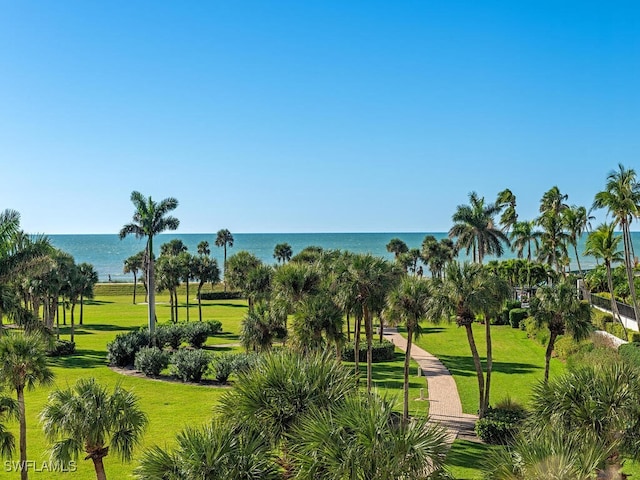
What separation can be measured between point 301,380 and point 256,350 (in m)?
20.3

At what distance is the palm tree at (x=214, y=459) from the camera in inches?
380

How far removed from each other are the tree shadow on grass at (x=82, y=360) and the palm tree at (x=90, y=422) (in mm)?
23791

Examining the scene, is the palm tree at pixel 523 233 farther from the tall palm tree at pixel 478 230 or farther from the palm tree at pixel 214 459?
the palm tree at pixel 214 459

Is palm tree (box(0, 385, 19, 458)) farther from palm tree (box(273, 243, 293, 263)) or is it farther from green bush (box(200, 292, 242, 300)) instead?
green bush (box(200, 292, 242, 300))

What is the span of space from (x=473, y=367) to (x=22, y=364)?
2898 centimetres

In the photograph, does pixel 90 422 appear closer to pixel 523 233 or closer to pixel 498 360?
pixel 498 360

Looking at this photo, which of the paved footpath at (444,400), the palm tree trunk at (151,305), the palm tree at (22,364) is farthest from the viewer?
the palm tree trunk at (151,305)

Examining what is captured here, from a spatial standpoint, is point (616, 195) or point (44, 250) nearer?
point (44, 250)

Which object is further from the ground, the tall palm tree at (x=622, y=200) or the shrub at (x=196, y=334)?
the tall palm tree at (x=622, y=200)

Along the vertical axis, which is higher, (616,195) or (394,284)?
(616,195)

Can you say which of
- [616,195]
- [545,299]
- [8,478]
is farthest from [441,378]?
[8,478]

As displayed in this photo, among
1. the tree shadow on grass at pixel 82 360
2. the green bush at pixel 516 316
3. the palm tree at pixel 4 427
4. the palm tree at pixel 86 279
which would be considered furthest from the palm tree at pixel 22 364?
the green bush at pixel 516 316

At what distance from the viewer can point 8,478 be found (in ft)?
58.5

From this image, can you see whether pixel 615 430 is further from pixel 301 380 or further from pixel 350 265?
pixel 350 265
